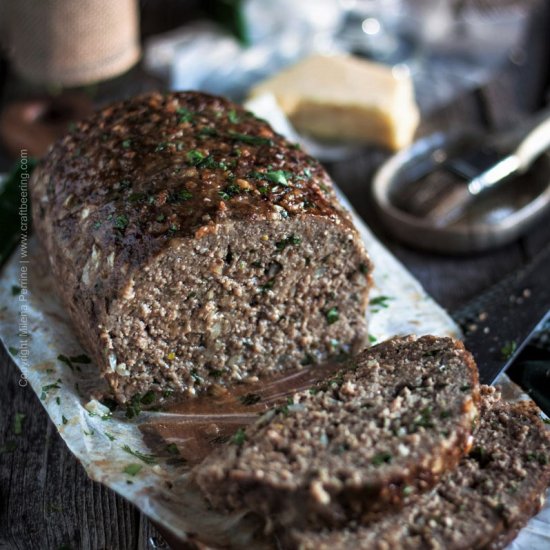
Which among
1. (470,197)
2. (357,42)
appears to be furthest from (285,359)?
(357,42)

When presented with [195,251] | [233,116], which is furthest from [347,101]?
[195,251]

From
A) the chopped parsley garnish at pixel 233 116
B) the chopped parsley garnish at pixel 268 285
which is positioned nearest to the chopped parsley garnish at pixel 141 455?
the chopped parsley garnish at pixel 268 285

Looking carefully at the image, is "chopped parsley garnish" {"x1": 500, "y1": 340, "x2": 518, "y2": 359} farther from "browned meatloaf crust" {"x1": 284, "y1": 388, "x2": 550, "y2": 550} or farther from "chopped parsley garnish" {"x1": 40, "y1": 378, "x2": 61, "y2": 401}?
"chopped parsley garnish" {"x1": 40, "y1": 378, "x2": 61, "y2": 401}

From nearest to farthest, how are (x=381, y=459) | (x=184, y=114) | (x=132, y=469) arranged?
1. (x=381, y=459)
2. (x=132, y=469)
3. (x=184, y=114)

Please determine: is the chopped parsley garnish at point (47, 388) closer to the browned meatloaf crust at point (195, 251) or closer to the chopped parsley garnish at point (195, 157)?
the browned meatloaf crust at point (195, 251)

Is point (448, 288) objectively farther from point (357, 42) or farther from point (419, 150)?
point (357, 42)

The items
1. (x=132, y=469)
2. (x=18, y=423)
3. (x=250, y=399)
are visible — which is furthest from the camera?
(x=18, y=423)

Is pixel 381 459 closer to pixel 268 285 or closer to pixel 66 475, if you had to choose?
pixel 268 285
